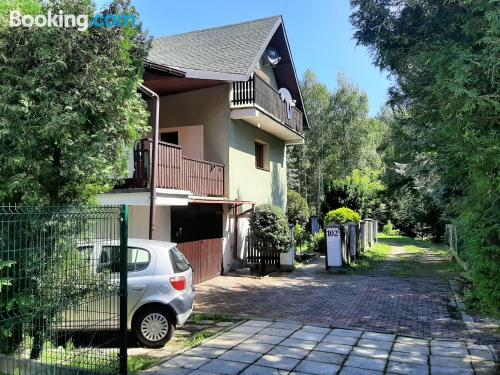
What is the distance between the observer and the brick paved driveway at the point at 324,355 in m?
5.43

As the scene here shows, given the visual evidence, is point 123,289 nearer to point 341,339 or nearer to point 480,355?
point 341,339

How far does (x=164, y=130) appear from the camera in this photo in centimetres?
1542

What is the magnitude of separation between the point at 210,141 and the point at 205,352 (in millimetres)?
9810

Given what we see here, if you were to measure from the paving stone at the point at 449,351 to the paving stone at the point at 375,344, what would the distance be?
2.15 feet

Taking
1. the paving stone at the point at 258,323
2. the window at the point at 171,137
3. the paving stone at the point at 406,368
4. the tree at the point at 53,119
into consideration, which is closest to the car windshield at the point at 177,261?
the paving stone at the point at 258,323

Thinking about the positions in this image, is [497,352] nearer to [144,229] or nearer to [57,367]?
[57,367]

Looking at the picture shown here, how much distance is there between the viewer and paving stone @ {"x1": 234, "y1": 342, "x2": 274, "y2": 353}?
20.3 ft

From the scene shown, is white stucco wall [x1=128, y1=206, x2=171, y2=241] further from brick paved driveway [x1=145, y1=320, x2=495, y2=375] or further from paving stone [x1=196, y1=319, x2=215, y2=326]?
brick paved driveway [x1=145, y1=320, x2=495, y2=375]

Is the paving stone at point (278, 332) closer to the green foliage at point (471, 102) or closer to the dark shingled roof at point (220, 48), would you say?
the green foliage at point (471, 102)

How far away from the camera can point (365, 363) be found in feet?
18.7

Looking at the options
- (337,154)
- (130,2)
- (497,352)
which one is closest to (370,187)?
(337,154)

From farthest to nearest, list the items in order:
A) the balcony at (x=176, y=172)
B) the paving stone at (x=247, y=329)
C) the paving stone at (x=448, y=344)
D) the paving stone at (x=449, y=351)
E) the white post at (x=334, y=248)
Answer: the white post at (x=334, y=248), the balcony at (x=176, y=172), the paving stone at (x=247, y=329), the paving stone at (x=448, y=344), the paving stone at (x=449, y=351)

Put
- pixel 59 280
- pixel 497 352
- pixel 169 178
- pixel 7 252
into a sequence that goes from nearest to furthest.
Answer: pixel 7 252 < pixel 59 280 < pixel 497 352 < pixel 169 178

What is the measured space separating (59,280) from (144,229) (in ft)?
21.4
